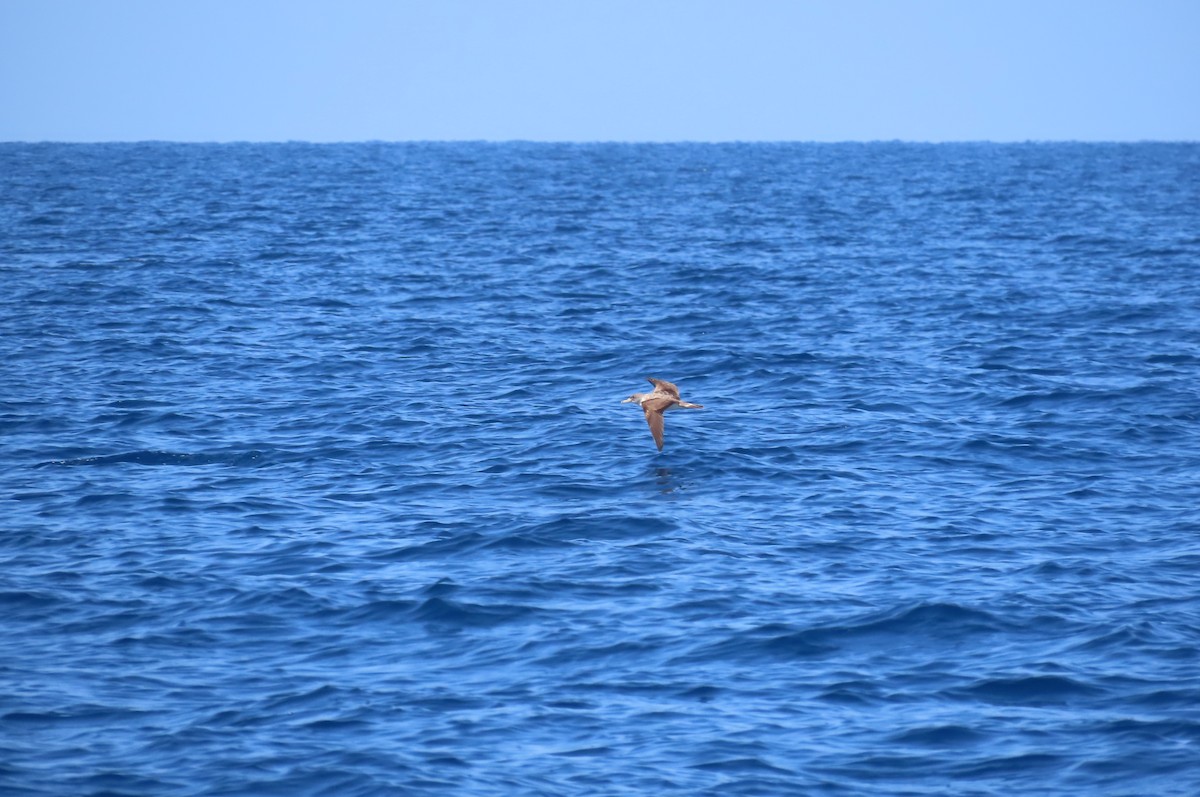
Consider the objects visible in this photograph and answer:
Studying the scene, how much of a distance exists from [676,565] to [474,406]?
804cm

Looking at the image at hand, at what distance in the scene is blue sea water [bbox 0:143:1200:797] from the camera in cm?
1128

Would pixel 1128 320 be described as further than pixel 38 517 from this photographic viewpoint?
Yes

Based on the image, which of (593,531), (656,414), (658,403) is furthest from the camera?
(658,403)

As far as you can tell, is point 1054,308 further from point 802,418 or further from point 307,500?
point 307,500

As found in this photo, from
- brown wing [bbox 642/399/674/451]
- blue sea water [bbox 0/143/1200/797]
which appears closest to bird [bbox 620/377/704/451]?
brown wing [bbox 642/399/674/451]

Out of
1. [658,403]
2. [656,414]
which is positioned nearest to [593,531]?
[656,414]

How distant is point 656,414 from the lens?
19250 millimetres

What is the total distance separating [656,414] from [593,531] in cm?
317

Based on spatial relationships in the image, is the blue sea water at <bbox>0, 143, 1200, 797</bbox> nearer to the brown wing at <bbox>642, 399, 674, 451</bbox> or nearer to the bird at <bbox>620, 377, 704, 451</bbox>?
the brown wing at <bbox>642, 399, 674, 451</bbox>

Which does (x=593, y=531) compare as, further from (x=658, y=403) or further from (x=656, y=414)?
(x=658, y=403)

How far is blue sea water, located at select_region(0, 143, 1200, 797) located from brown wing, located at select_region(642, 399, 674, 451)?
58 centimetres

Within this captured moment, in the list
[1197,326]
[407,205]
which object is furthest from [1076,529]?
[407,205]

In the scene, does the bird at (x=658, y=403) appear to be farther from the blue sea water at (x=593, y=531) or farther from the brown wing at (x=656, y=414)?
the blue sea water at (x=593, y=531)

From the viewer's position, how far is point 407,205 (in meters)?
57.2
